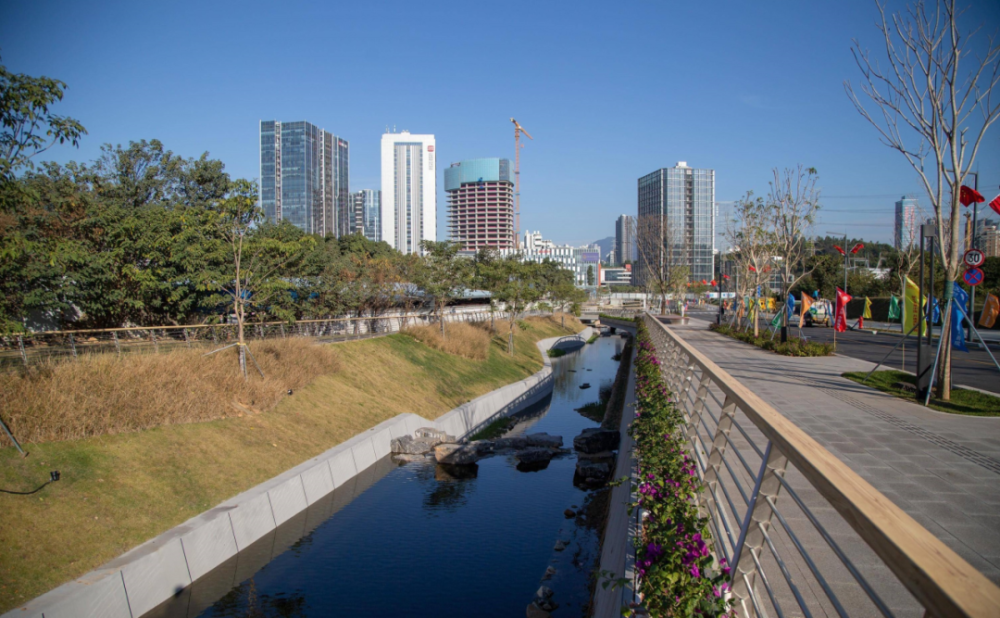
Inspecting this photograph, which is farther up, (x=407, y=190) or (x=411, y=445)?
(x=407, y=190)

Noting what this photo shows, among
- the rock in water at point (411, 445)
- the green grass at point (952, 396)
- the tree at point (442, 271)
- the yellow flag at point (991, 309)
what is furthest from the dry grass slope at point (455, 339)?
the yellow flag at point (991, 309)

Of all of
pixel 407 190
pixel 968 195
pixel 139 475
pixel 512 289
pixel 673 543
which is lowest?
pixel 139 475

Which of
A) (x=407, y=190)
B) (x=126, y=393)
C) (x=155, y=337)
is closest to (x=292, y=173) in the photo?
(x=407, y=190)

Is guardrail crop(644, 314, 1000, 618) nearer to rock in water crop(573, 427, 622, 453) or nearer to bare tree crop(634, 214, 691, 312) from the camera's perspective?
rock in water crop(573, 427, 622, 453)

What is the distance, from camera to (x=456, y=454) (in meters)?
15.7

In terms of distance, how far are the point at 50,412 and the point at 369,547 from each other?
5.54m

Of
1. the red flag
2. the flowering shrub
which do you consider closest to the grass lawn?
the flowering shrub

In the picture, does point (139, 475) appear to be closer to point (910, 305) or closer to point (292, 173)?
point (910, 305)

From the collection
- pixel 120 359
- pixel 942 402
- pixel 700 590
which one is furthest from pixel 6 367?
pixel 942 402

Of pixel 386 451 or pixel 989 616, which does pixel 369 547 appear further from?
pixel 989 616

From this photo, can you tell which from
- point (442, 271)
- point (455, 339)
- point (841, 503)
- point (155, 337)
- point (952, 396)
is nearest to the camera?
point (841, 503)

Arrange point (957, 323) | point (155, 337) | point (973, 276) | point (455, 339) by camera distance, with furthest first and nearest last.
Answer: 1. point (455, 339)
2. point (155, 337)
3. point (973, 276)
4. point (957, 323)

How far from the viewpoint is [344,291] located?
111 ft

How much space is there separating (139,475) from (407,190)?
18468 cm
